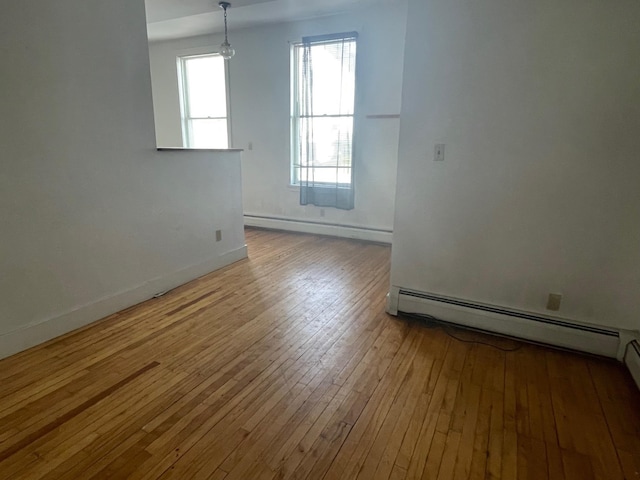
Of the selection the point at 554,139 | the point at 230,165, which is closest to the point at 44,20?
the point at 230,165

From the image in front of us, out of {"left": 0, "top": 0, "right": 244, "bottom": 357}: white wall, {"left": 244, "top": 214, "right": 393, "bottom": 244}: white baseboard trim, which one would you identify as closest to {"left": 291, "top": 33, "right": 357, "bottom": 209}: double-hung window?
{"left": 244, "top": 214, "right": 393, "bottom": 244}: white baseboard trim

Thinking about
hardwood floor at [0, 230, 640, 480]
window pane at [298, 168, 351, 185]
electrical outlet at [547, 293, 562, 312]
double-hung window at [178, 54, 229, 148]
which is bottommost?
hardwood floor at [0, 230, 640, 480]

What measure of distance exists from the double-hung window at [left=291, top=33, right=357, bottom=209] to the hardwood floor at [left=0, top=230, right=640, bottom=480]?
8.69ft

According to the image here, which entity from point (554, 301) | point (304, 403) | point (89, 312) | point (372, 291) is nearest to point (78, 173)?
point (89, 312)

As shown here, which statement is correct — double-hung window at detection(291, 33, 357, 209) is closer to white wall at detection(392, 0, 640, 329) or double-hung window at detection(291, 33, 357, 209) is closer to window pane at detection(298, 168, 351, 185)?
window pane at detection(298, 168, 351, 185)

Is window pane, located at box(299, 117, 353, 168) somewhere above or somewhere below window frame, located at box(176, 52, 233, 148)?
below

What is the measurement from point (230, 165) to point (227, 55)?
1316 millimetres

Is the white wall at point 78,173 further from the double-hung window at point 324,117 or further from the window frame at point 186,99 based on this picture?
the window frame at point 186,99

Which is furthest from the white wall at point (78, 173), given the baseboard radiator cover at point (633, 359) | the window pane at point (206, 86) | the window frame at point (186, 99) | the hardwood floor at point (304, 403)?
the baseboard radiator cover at point (633, 359)

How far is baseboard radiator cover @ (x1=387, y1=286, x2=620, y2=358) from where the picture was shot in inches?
83.8

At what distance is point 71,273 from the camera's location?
2324mm

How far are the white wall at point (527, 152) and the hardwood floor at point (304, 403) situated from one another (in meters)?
0.50

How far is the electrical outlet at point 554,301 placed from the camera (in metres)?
2.20

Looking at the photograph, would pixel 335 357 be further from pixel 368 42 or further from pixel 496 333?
pixel 368 42
